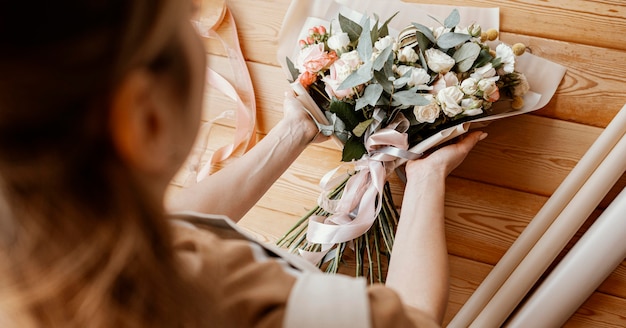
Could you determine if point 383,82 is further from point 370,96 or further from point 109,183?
point 109,183

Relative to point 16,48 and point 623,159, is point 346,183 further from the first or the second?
point 16,48

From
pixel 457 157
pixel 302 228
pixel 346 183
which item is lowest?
pixel 302 228

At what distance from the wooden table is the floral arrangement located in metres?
0.09

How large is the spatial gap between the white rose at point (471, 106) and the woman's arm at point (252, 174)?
298mm

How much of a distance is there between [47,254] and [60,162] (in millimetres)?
88

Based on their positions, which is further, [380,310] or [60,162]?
[380,310]

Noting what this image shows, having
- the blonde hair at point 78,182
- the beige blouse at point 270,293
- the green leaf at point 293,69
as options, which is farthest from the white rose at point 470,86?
the blonde hair at point 78,182

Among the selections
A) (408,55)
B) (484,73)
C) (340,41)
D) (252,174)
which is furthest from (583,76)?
(252,174)

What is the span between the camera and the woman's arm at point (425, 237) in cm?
84

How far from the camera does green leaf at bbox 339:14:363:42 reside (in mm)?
969

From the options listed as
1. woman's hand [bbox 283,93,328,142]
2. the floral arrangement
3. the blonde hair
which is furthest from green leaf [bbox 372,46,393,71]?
the blonde hair

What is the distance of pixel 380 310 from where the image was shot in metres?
0.57

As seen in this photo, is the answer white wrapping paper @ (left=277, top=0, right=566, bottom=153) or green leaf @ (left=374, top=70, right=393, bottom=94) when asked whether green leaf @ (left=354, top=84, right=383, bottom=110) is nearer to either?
green leaf @ (left=374, top=70, right=393, bottom=94)

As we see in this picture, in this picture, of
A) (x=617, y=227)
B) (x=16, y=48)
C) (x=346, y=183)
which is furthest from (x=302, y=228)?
(x=16, y=48)
